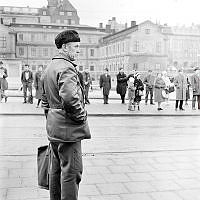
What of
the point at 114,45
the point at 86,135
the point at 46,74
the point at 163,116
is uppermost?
the point at 114,45

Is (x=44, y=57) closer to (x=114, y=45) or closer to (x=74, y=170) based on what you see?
(x=114, y=45)

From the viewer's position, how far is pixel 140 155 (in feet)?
18.8

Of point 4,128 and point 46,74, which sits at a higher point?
point 46,74

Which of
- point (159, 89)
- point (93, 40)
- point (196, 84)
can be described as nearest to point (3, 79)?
point (159, 89)

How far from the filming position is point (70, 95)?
2.73 m

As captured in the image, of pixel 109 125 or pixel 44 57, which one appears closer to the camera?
pixel 44 57

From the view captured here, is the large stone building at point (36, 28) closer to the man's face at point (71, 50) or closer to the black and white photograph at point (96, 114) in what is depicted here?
the black and white photograph at point (96, 114)

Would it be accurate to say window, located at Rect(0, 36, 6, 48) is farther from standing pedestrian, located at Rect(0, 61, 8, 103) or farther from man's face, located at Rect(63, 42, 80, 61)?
standing pedestrian, located at Rect(0, 61, 8, 103)

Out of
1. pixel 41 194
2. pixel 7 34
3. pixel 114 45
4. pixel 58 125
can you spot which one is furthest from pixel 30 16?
pixel 58 125

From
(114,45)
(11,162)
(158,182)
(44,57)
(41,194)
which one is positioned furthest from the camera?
(114,45)

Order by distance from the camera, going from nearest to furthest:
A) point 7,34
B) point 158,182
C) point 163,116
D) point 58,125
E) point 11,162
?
1. point 58,125
2. point 158,182
3. point 11,162
4. point 7,34
5. point 163,116

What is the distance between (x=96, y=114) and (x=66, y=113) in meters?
9.02

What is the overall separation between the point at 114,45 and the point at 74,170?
6.39 m

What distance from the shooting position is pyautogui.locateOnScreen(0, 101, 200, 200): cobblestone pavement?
153 inches
